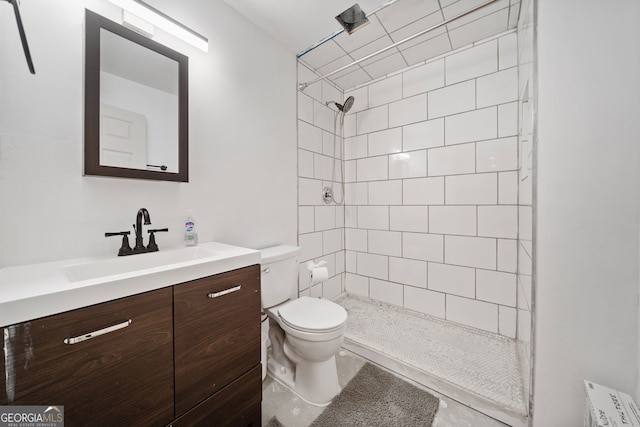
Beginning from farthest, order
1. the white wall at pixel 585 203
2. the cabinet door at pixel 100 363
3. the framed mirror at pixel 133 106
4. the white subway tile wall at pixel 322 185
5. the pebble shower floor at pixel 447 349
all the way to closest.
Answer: the white subway tile wall at pixel 322 185 < the pebble shower floor at pixel 447 349 < the framed mirror at pixel 133 106 < the white wall at pixel 585 203 < the cabinet door at pixel 100 363

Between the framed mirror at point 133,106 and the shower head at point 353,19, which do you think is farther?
the shower head at point 353,19

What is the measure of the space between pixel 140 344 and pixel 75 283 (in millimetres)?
251

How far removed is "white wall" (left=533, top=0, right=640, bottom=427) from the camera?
31.8 inches

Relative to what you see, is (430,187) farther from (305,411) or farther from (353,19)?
(305,411)

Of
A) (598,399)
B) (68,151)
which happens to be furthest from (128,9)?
(598,399)

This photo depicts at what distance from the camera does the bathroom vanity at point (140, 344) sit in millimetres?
562

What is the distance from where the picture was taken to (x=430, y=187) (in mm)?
2014

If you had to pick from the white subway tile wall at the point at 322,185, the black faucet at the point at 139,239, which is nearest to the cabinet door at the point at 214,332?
the black faucet at the point at 139,239

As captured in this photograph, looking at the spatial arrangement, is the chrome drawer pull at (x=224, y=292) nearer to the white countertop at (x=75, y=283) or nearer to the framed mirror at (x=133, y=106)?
the white countertop at (x=75, y=283)

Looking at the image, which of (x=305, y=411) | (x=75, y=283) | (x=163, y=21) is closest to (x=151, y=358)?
(x=75, y=283)

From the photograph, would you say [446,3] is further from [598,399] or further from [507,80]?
[598,399]

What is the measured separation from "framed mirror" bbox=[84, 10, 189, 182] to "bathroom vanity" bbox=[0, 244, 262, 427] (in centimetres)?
44

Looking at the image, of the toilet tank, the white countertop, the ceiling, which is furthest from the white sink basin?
the ceiling

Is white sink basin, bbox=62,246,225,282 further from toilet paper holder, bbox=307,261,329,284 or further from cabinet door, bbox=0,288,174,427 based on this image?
toilet paper holder, bbox=307,261,329,284
